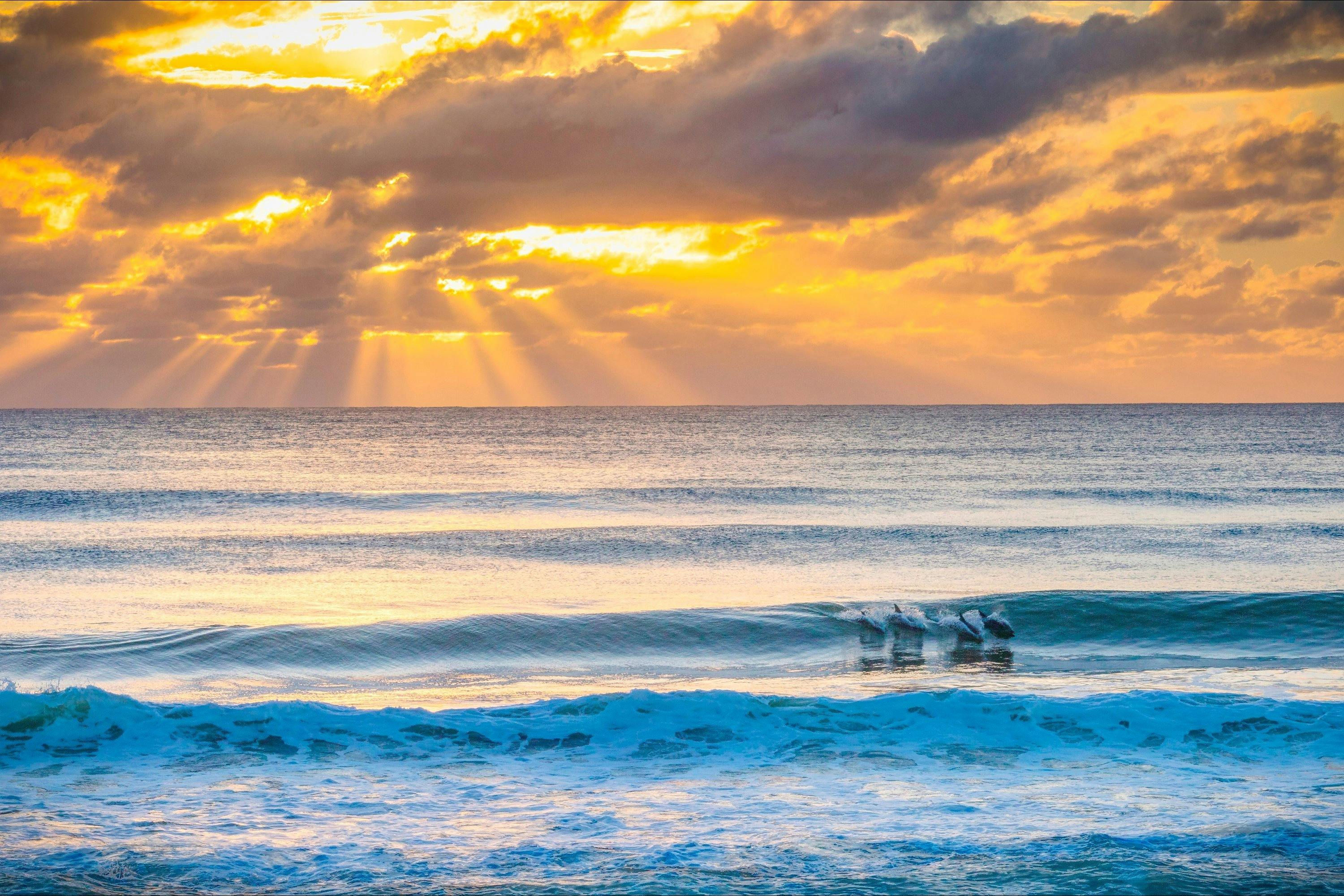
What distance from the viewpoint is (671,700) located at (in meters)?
12.0

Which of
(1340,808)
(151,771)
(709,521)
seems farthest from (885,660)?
(709,521)

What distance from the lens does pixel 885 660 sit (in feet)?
53.1

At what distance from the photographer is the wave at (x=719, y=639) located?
16.0 m

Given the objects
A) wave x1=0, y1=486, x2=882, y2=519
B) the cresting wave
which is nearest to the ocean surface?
the cresting wave

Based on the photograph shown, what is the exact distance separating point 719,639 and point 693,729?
651 centimetres

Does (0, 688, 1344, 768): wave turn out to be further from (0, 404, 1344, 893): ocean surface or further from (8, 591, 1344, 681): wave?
(8, 591, 1344, 681): wave

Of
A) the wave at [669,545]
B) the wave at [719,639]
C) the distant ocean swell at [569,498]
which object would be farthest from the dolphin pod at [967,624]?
the distant ocean swell at [569,498]

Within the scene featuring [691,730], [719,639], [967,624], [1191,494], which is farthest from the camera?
[1191,494]

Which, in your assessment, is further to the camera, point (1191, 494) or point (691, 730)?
point (1191, 494)

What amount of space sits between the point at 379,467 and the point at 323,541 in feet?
103

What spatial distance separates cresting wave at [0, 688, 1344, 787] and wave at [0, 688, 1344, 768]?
0.02 m

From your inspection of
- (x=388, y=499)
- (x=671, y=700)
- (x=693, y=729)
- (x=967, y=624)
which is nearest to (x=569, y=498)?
(x=388, y=499)

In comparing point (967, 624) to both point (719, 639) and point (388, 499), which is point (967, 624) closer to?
point (719, 639)

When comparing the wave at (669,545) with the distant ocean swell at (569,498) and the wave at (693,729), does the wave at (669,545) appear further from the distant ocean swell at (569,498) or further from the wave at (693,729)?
the wave at (693,729)
